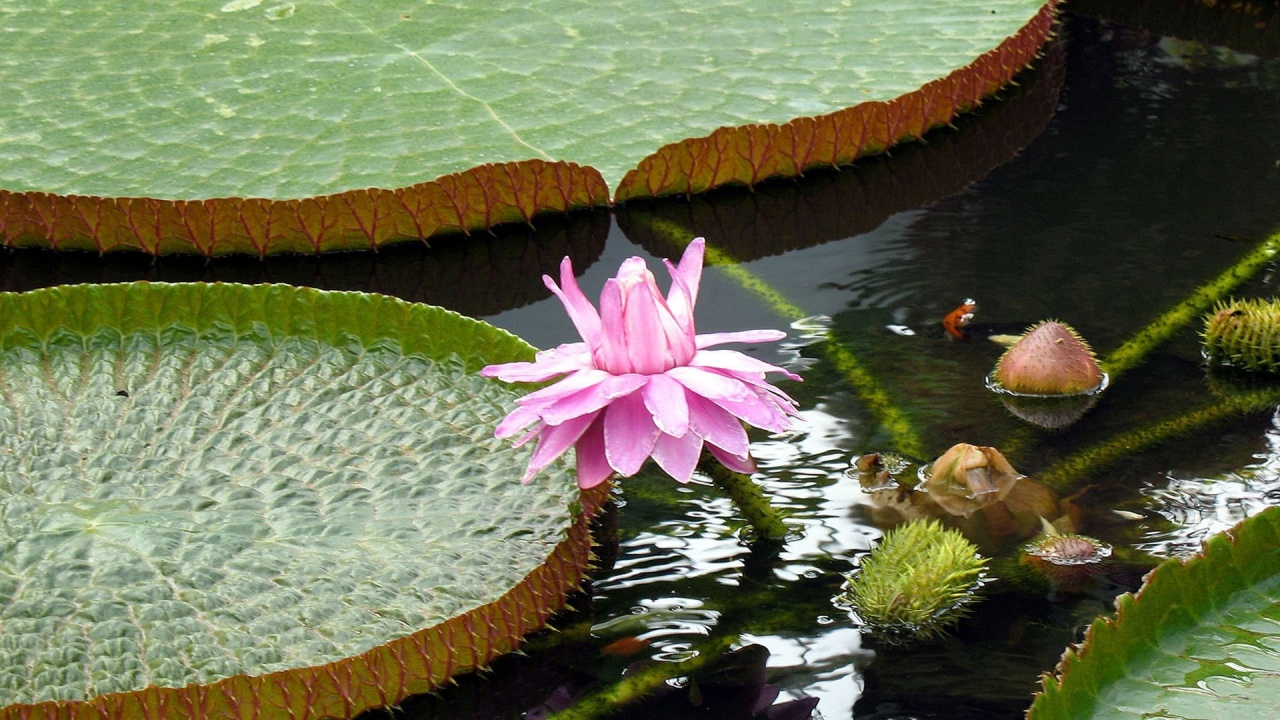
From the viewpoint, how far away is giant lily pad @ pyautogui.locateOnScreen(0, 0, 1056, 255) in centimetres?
217

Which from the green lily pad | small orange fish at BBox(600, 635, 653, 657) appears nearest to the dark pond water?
small orange fish at BBox(600, 635, 653, 657)

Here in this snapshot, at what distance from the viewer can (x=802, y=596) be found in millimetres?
1374

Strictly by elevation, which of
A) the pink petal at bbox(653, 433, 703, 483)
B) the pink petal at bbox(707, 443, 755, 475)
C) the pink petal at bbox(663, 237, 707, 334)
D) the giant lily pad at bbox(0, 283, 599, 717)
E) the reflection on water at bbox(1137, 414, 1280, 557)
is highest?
the pink petal at bbox(663, 237, 707, 334)

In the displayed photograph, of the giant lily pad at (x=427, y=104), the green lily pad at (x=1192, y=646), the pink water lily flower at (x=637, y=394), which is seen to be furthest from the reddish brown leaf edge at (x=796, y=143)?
the green lily pad at (x=1192, y=646)

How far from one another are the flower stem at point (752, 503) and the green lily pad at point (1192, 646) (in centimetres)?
44

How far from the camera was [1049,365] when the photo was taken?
1.71 metres

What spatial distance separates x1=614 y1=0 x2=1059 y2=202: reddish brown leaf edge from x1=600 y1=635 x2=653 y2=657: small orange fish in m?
1.09

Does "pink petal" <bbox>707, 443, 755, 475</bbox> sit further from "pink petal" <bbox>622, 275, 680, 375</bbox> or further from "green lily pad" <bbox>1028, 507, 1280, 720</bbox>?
"green lily pad" <bbox>1028, 507, 1280, 720</bbox>

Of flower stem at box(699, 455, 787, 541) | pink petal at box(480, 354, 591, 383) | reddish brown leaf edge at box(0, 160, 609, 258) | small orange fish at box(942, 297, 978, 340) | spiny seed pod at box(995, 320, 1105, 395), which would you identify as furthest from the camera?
reddish brown leaf edge at box(0, 160, 609, 258)

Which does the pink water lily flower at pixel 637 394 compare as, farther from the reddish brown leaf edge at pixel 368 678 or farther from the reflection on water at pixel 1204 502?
the reflection on water at pixel 1204 502

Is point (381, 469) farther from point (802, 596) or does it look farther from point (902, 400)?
point (902, 400)

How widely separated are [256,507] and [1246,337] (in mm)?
1300

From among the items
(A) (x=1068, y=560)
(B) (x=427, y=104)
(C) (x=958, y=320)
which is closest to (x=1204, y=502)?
(A) (x=1068, y=560)

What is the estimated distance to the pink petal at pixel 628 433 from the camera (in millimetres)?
1221
